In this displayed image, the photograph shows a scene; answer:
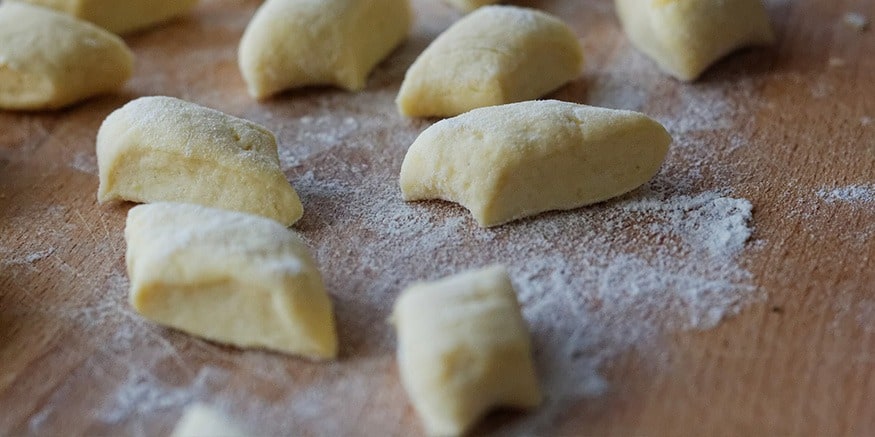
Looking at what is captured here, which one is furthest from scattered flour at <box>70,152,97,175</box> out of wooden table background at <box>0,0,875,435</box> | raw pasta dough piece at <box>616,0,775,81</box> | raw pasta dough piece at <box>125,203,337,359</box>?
raw pasta dough piece at <box>616,0,775,81</box>

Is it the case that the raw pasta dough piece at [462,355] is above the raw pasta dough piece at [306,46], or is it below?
above

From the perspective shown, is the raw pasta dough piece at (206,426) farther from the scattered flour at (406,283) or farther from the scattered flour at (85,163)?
the scattered flour at (85,163)

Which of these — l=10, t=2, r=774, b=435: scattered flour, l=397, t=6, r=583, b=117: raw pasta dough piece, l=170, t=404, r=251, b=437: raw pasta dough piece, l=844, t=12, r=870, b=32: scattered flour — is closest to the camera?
l=170, t=404, r=251, b=437: raw pasta dough piece

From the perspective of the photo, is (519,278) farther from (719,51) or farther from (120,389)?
(719,51)

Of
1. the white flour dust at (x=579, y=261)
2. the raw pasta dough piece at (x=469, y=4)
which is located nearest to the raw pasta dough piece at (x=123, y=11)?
the raw pasta dough piece at (x=469, y=4)

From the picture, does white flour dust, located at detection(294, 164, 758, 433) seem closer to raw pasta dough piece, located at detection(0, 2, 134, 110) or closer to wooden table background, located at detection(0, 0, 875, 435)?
wooden table background, located at detection(0, 0, 875, 435)

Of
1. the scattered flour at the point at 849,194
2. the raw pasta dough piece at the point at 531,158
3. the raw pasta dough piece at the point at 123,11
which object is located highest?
the raw pasta dough piece at the point at 531,158
